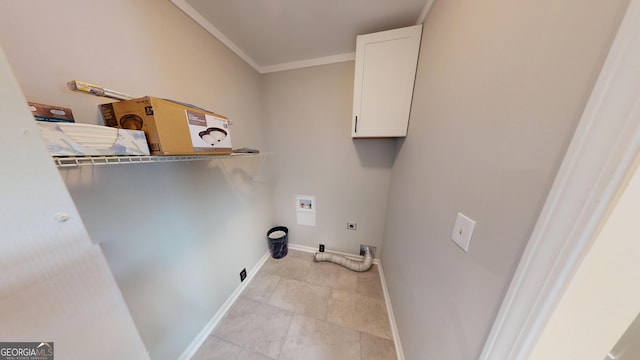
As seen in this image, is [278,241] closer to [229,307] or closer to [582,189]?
[229,307]

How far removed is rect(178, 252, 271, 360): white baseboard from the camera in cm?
120

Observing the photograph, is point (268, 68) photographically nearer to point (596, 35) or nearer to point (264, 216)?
point (264, 216)

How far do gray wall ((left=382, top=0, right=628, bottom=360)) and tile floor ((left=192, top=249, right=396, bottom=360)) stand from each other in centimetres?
39

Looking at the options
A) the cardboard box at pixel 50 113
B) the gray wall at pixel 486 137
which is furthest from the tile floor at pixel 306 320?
the cardboard box at pixel 50 113

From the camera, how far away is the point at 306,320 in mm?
1401

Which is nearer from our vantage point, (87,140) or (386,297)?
(87,140)

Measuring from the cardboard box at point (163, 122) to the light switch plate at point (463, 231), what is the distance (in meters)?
1.23

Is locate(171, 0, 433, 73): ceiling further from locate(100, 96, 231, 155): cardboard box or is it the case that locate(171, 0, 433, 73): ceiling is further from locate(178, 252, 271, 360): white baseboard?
locate(178, 252, 271, 360): white baseboard

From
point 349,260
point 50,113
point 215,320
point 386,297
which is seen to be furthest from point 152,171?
point 386,297

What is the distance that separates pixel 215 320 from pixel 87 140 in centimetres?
158

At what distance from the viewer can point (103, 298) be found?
1.32ft

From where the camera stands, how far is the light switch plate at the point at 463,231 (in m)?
0.60

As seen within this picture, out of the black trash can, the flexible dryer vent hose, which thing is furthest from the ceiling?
the flexible dryer vent hose

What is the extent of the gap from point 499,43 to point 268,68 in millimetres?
1891
